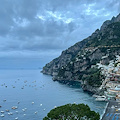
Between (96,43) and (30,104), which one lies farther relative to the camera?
(96,43)

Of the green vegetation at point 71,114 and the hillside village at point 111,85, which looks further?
the hillside village at point 111,85

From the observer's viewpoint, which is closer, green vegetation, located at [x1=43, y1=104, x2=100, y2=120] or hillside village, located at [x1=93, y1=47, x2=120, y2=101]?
green vegetation, located at [x1=43, y1=104, x2=100, y2=120]

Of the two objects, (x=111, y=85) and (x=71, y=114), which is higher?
(x=111, y=85)

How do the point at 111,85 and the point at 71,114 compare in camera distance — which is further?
the point at 111,85

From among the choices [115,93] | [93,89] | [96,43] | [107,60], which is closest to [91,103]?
[115,93]

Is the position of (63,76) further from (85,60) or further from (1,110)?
(1,110)

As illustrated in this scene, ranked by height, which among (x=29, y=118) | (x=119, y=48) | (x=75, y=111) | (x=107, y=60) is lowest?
(x=29, y=118)

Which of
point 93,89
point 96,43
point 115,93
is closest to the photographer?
point 115,93

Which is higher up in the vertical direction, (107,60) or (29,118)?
(107,60)

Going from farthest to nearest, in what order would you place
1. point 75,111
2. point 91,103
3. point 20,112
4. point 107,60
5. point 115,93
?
1. point 107,60
2. point 115,93
3. point 91,103
4. point 20,112
5. point 75,111

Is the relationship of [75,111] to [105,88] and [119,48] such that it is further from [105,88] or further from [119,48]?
[119,48]
